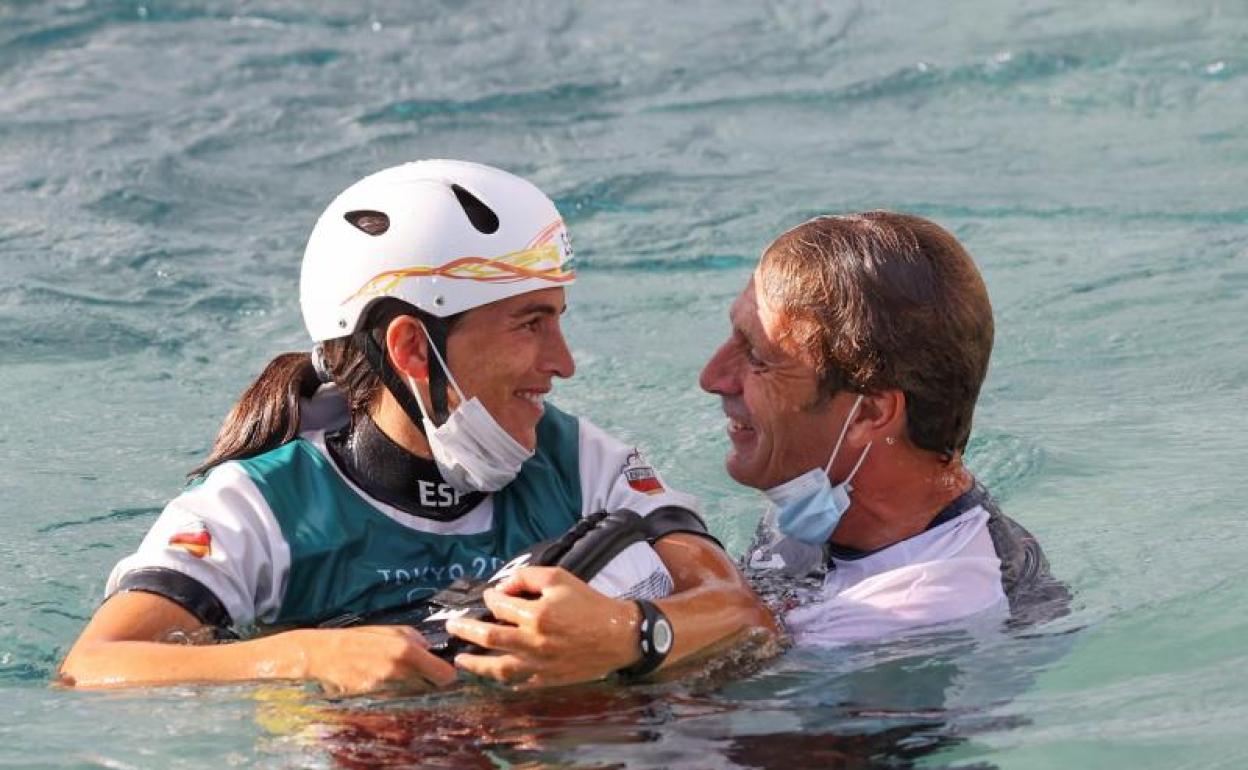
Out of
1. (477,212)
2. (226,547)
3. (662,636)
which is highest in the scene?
(477,212)

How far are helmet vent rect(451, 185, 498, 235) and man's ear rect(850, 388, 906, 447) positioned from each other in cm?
117

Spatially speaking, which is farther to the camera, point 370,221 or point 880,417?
point 880,417

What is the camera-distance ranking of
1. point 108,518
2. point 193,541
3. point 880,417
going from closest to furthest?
point 193,541 → point 880,417 → point 108,518

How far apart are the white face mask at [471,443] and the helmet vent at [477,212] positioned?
13.0 inches

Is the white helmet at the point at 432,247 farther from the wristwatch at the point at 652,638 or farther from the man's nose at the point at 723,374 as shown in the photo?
the wristwatch at the point at 652,638

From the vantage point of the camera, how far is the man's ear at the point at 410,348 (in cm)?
569

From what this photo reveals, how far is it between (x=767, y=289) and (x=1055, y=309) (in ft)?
16.0

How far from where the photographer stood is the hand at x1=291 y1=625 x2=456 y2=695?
4.96 metres

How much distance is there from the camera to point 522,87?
15258 millimetres

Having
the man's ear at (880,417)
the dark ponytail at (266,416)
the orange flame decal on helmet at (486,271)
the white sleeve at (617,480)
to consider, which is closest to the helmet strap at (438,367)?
the orange flame decal on helmet at (486,271)

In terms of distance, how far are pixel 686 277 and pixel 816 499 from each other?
220 inches

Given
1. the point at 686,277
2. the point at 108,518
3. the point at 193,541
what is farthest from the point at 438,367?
the point at 686,277

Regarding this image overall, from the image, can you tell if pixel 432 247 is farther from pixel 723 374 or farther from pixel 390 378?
pixel 723 374

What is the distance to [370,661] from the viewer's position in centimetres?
498
